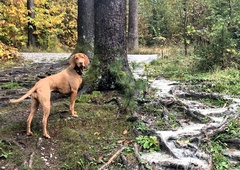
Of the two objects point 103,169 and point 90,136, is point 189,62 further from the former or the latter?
point 103,169

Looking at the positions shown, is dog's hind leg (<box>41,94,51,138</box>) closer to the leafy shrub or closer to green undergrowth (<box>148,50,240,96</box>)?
the leafy shrub

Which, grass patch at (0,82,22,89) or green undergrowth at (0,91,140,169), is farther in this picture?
grass patch at (0,82,22,89)

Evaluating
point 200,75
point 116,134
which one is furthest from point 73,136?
point 200,75

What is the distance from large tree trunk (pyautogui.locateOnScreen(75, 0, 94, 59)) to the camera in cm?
1041

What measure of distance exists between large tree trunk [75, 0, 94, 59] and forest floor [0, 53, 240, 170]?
13.5ft

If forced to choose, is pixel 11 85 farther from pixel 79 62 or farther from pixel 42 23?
pixel 42 23

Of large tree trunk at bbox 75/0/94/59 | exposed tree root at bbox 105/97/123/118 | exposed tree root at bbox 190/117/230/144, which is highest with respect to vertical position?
large tree trunk at bbox 75/0/94/59

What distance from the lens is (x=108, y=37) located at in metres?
6.59

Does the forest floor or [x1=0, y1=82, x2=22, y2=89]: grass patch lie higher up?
[x1=0, y1=82, x2=22, y2=89]: grass patch

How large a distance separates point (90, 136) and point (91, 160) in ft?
2.24

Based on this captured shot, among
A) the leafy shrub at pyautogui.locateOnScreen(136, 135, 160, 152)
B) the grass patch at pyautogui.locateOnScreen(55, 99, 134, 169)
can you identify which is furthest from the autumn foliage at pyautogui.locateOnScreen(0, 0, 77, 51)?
the leafy shrub at pyautogui.locateOnScreen(136, 135, 160, 152)

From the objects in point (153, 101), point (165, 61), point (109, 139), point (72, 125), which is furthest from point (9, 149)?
point (165, 61)

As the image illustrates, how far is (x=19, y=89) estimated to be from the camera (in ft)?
23.6

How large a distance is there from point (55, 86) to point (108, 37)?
208 centimetres
